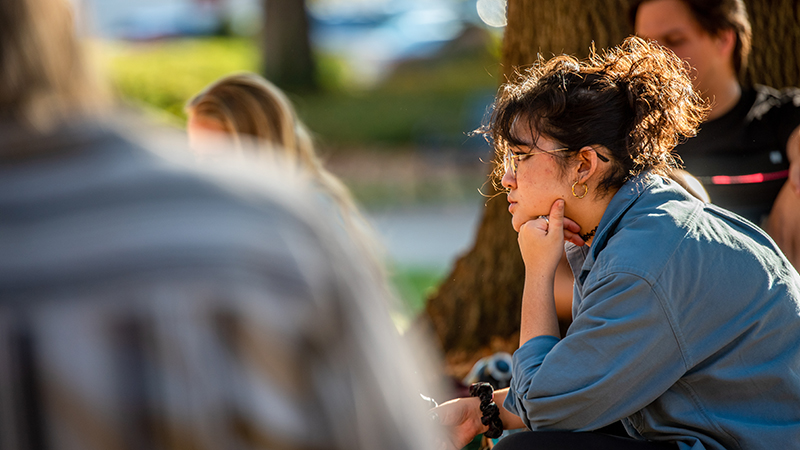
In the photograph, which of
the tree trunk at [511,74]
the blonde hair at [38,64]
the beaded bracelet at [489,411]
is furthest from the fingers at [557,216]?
the tree trunk at [511,74]

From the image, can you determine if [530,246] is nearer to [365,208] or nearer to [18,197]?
[18,197]

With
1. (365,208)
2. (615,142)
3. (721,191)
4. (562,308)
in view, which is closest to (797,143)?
(721,191)

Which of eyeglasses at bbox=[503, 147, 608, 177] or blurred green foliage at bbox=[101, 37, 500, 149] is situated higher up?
eyeglasses at bbox=[503, 147, 608, 177]

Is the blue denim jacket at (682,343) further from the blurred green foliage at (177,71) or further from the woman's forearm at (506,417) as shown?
the blurred green foliage at (177,71)

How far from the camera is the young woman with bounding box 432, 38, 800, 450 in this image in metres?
1.83

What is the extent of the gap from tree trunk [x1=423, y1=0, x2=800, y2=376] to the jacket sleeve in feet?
6.03

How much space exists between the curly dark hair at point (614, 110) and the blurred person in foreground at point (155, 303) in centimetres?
134

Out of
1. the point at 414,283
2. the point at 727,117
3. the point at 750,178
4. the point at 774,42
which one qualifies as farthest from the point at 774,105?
the point at 414,283

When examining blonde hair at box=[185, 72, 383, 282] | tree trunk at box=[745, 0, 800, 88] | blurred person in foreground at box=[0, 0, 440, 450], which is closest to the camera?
blurred person in foreground at box=[0, 0, 440, 450]

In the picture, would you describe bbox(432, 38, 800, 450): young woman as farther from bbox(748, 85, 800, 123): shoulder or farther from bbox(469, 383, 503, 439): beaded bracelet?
bbox(748, 85, 800, 123): shoulder

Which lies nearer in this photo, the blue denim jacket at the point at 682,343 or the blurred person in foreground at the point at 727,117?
the blue denim jacket at the point at 682,343

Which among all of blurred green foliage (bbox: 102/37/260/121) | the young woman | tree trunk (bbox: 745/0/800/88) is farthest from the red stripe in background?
blurred green foliage (bbox: 102/37/260/121)

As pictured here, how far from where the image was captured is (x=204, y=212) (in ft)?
2.62

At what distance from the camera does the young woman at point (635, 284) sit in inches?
72.0
